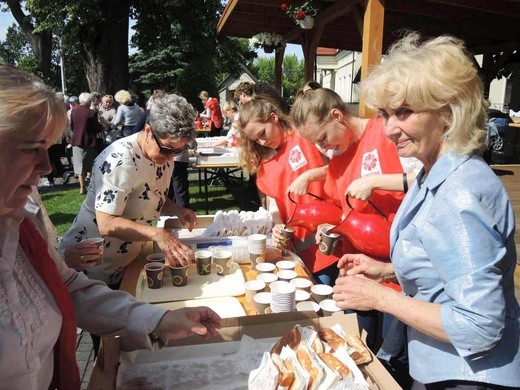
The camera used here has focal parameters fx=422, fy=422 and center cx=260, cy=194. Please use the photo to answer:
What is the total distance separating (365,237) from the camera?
72.9 inches

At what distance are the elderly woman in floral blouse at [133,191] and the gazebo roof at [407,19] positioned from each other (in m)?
3.33

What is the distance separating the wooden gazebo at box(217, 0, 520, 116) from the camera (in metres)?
4.63

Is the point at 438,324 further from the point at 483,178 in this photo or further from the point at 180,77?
the point at 180,77

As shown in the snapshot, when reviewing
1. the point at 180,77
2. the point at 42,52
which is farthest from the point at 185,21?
the point at 42,52

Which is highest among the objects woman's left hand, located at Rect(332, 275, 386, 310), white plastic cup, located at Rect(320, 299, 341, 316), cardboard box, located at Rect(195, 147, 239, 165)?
woman's left hand, located at Rect(332, 275, 386, 310)

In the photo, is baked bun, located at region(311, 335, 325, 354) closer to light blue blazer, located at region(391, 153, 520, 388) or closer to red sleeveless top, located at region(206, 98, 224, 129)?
light blue blazer, located at region(391, 153, 520, 388)

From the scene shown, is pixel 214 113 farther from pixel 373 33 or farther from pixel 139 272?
pixel 139 272

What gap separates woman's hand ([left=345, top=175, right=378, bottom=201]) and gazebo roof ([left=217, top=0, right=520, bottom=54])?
3.10 metres

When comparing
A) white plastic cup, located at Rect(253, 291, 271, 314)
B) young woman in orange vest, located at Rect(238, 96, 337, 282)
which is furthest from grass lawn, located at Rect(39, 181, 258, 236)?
white plastic cup, located at Rect(253, 291, 271, 314)

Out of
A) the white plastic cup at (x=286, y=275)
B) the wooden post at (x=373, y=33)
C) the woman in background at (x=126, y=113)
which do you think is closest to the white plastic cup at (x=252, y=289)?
the white plastic cup at (x=286, y=275)

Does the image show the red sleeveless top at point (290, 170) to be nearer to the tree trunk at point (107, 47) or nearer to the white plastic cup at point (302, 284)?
the white plastic cup at point (302, 284)

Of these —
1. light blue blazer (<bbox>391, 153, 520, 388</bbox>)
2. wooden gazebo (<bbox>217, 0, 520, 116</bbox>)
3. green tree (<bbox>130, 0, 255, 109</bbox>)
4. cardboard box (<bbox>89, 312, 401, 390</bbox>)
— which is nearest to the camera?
light blue blazer (<bbox>391, 153, 520, 388</bbox>)

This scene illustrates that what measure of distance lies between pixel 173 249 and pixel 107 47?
13.9 m

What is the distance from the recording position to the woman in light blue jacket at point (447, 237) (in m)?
1.08
